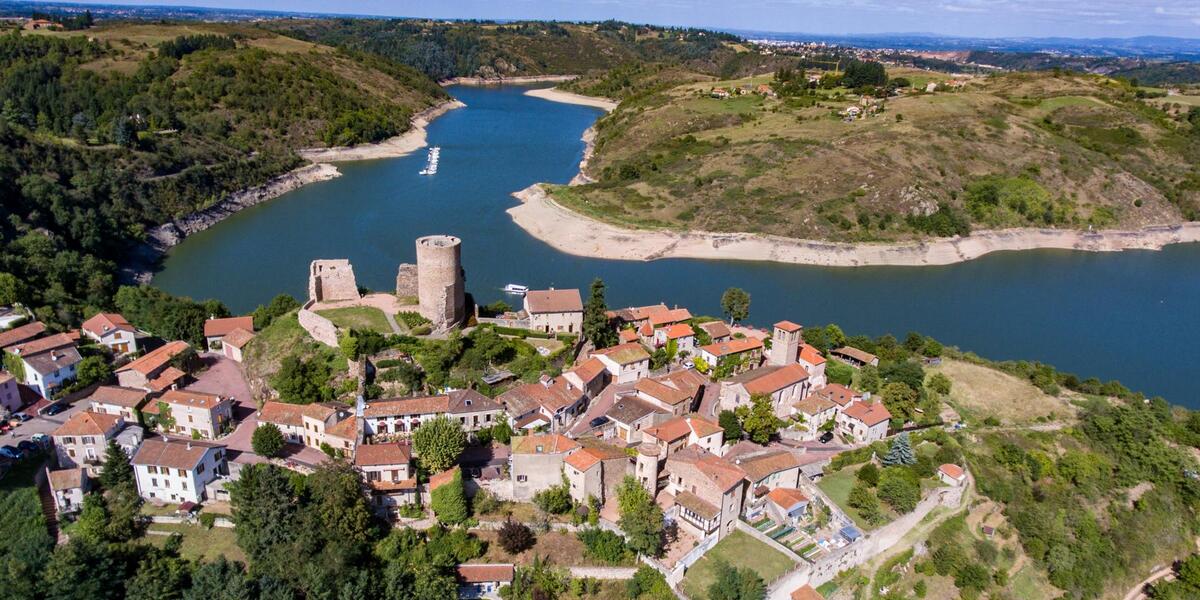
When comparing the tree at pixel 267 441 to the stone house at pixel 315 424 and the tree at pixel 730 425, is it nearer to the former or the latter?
the stone house at pixel 315 424

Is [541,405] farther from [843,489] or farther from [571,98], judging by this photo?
[571,98]

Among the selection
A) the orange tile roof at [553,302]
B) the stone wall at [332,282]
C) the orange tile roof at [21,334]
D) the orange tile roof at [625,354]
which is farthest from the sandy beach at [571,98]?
the orange tile roof at [21,334]

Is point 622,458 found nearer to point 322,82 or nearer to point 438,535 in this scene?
point 438,535

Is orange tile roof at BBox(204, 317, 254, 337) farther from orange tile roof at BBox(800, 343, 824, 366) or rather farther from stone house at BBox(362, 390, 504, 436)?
orange tile roof at BBox(800, 343, 824, 366)

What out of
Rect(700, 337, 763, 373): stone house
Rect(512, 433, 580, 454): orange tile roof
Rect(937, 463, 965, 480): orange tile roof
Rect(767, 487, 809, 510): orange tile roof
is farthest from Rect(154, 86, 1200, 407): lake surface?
Rect(512, 433, 580, 454): orange tile roof

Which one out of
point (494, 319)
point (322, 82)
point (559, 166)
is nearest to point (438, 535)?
point (494, 319)

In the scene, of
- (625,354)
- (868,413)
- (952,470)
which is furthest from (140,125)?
(952,470)
